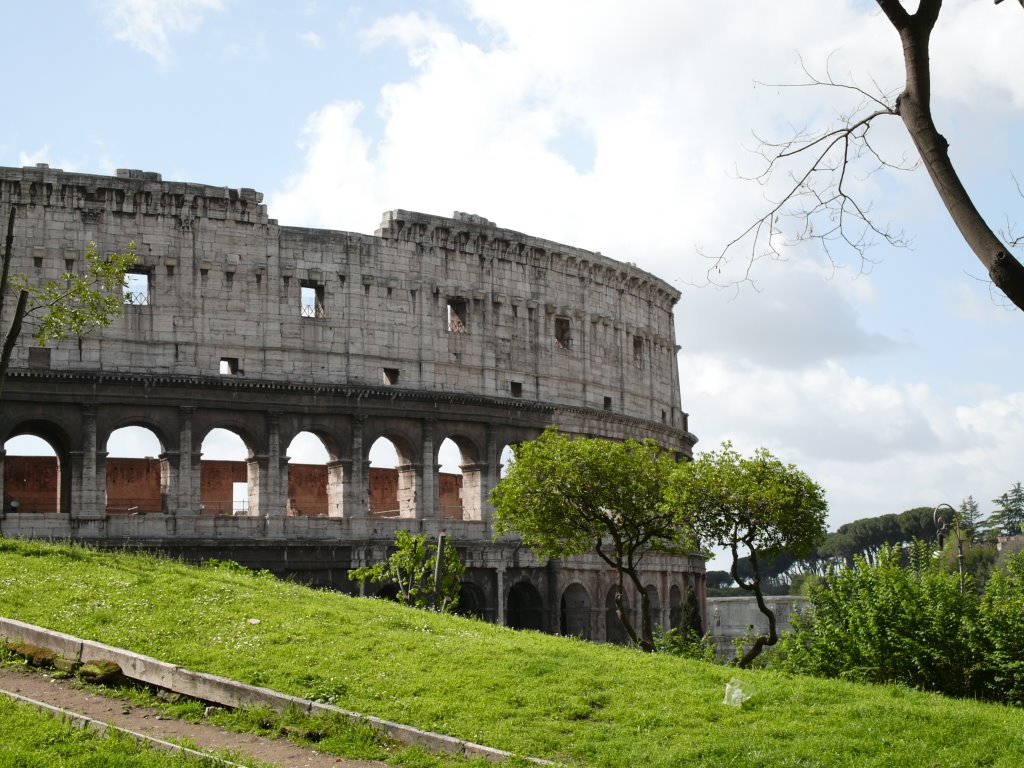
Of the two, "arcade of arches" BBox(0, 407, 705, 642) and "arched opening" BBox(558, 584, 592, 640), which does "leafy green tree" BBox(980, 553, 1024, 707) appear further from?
"arched opening" BBox(558, 584, 592, 640)

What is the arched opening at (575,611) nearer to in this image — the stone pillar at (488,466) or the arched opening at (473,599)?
the arched opening at (473,599)

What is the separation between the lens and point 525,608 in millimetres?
47562

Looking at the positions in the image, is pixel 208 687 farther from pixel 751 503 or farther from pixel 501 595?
pixel 501 595

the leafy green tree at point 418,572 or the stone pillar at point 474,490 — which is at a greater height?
the stone pillar at point 474,490

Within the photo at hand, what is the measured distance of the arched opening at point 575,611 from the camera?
4853cm

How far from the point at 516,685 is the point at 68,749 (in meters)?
5.61

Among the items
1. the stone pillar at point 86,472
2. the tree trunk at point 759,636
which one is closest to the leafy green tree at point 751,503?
the tree trunk at point 759,636

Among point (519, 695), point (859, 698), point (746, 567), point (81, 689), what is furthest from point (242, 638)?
point (746, 567)

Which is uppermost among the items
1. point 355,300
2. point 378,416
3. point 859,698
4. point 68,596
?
point 355,300

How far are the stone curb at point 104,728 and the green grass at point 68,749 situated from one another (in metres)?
0.07

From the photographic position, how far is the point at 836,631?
21344 mm

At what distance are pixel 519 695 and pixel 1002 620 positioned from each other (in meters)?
8.21

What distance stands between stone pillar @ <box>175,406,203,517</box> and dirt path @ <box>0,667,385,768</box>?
24046 millimetres

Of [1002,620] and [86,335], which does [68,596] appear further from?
[86,335]
